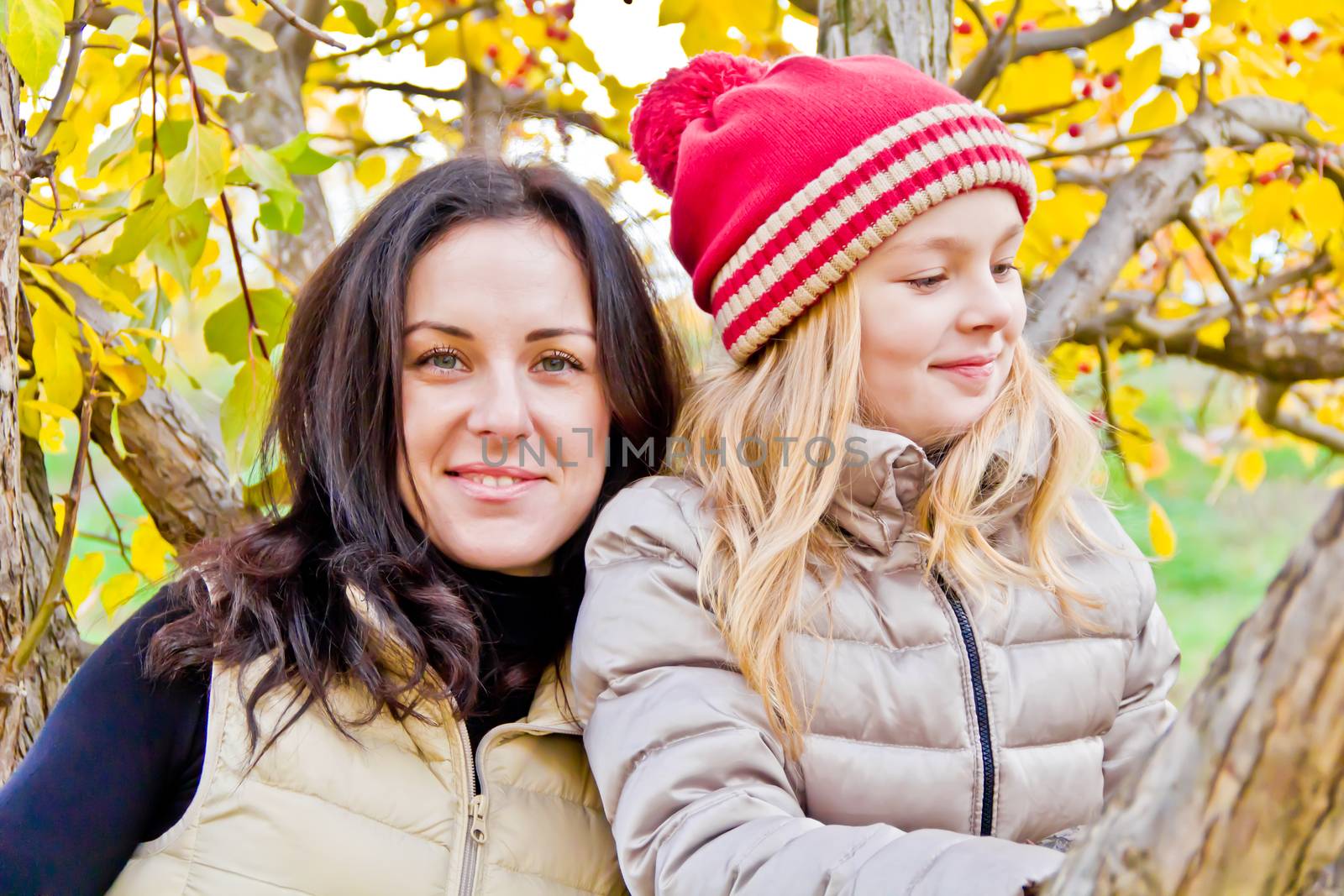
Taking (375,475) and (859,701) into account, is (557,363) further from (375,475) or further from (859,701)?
(859,701)

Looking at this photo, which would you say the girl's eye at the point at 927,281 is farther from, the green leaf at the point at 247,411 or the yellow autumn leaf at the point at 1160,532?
the yellow autumn leaf at the point at 1160,532

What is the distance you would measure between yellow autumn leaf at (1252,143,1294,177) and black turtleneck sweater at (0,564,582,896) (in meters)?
1.53

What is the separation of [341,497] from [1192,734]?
45.4 inches

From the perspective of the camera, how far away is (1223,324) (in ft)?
9.08

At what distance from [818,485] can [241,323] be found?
0.89m

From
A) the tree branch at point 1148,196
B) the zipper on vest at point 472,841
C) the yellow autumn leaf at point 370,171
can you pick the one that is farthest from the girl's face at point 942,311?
the yellow autumn leaf at point 370,171

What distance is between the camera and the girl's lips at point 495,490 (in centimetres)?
151

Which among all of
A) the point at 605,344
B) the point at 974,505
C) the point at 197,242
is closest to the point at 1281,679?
the point at 974,505

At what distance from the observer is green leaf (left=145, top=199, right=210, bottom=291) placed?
1.59 metres

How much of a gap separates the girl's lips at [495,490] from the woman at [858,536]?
108 mm

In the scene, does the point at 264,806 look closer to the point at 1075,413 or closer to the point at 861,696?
the point at 861,696

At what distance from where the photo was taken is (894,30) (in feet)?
6.20

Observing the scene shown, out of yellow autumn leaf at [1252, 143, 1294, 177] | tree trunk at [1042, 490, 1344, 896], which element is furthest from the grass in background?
tree trunk at [1042, 490, 1344, 896]

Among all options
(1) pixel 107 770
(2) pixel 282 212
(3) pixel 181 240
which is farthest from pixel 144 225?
(1) pixel 107 770
